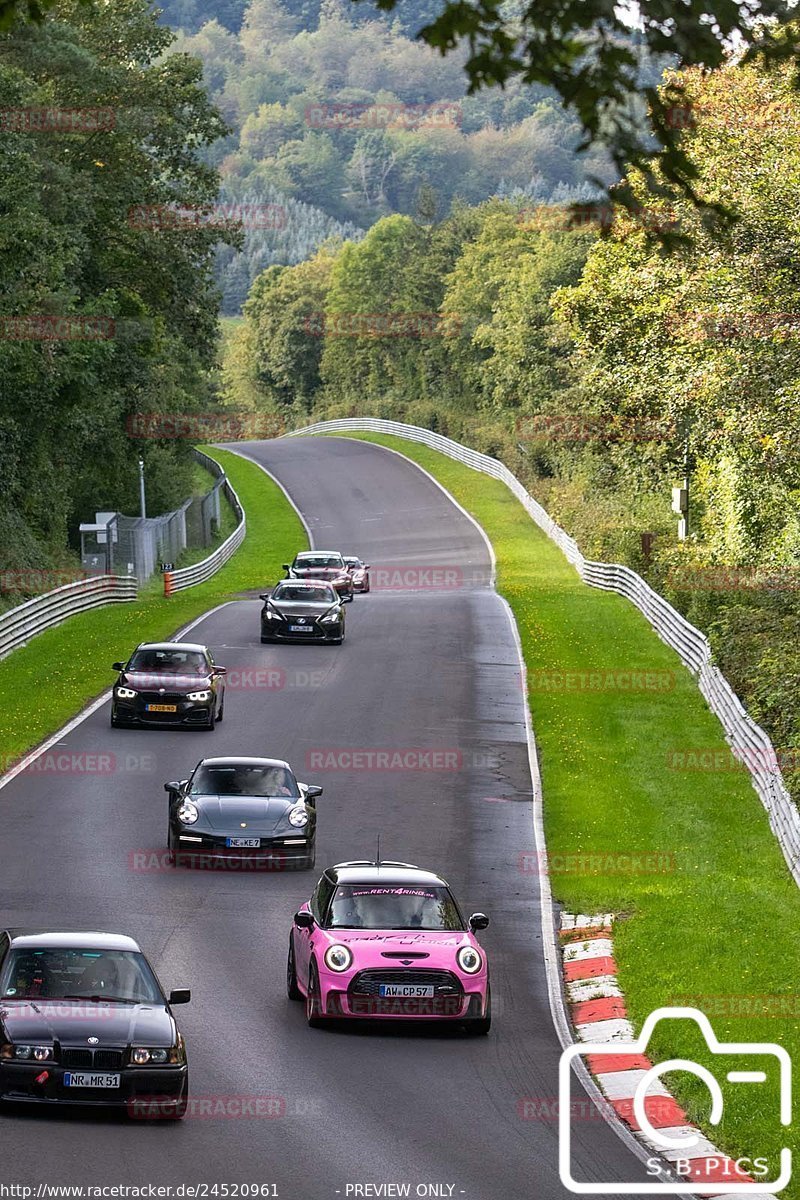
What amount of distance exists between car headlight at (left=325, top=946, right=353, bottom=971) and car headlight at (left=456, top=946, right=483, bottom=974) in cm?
102

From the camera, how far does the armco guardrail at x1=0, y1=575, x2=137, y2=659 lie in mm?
41409

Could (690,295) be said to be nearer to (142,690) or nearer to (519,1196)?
(142,690)

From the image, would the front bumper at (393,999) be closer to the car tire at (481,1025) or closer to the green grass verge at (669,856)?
the car tire at (481,1025)

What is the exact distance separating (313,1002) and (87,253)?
41598 millimetres

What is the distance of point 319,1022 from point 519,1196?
4667 mm

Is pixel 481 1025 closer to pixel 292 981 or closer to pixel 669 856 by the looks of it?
pixel 292 981

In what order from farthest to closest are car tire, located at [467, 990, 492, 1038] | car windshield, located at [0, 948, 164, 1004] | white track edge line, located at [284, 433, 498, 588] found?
white track edge line, located at [284, 433, 498, 588], car tire, located at [467, 990, 492, 1038], car windshield, located at [0, 948, 164, 1004]

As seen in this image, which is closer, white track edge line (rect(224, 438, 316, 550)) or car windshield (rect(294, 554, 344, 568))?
car windshield (rect(294, 554, 344, 568))

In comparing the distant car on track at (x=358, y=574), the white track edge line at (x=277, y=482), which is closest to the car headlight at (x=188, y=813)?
the distant car on track at (x=358, y=574)

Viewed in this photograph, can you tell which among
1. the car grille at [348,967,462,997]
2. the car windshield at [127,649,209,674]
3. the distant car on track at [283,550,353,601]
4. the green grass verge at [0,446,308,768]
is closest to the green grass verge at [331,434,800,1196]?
the car grille at [348,967,462,997]

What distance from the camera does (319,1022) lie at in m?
15.7

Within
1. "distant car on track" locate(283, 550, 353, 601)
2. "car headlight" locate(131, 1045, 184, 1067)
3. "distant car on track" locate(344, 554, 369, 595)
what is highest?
"car headlight" locate(131, 1045, 184, 1067)

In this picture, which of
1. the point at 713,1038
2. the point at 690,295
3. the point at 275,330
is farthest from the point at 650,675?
the point at 275,330

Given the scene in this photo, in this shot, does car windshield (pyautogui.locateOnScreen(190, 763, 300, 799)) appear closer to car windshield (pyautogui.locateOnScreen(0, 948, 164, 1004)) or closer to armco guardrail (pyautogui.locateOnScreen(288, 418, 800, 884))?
armco guardrail (pyautogui.locateOnScreen(288, 418, 800, 884))
